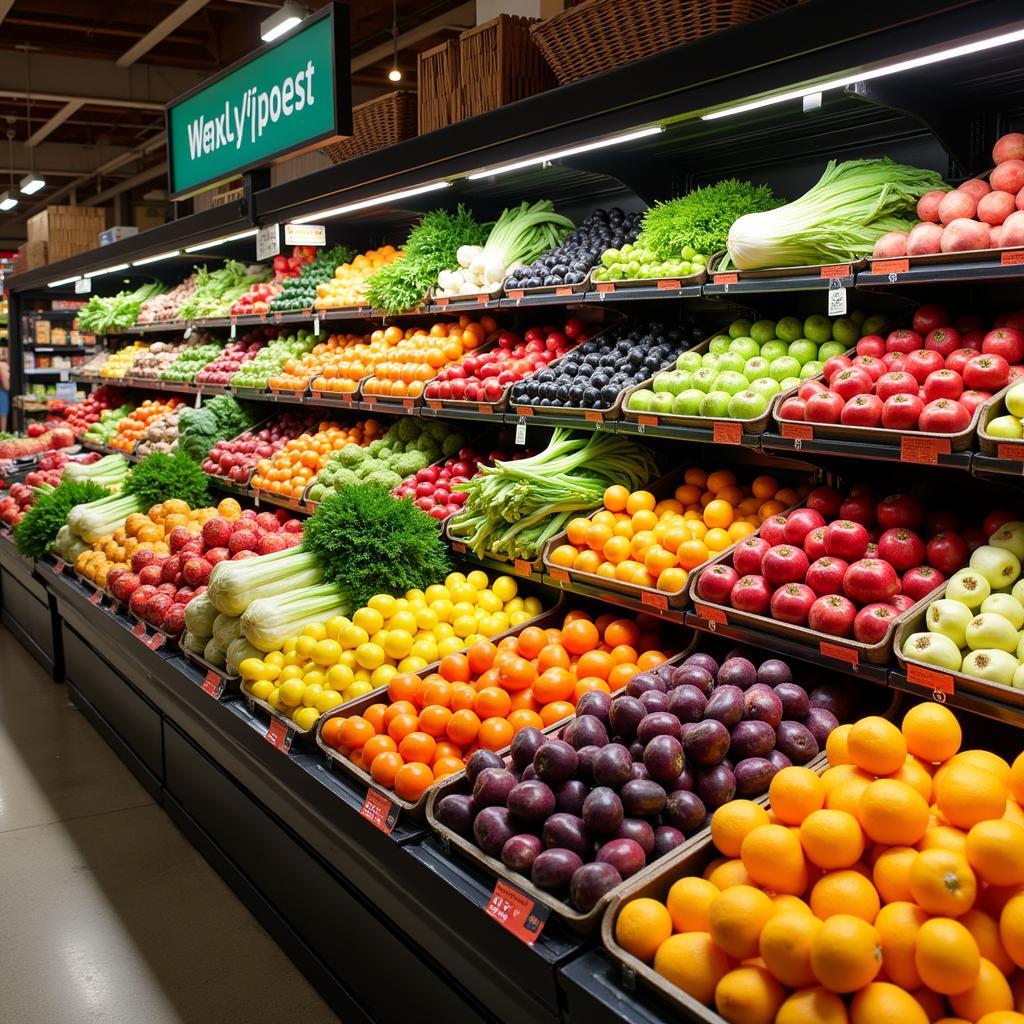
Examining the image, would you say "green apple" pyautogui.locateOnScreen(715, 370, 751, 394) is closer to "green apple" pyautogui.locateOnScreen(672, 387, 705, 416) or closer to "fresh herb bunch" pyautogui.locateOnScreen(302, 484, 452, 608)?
"green apple" pyautogui.locateOnScreen(672, 387, 705, 416)

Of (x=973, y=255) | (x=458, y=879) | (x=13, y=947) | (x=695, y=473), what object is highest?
(x=973, y=255)

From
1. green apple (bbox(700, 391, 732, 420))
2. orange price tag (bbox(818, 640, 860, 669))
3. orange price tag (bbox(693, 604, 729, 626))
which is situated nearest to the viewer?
orange price tag (bbox(818, 640, 860, 669))

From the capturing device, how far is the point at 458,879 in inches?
Answer: 90.9

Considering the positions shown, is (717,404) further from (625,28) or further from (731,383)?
(625,28)

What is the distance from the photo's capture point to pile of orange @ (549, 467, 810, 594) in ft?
9.88

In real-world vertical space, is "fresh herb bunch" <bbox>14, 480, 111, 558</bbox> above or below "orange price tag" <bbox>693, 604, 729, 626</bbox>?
below

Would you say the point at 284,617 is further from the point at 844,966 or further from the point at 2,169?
the point at 2,169

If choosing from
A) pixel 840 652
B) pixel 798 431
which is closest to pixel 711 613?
pixel 840 652

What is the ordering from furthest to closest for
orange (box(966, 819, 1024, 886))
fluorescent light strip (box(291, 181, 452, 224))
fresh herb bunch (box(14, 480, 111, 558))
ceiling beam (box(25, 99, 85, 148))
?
ceiling beam (box(25, 99, 85, 148)), fresh herb bunch (box(14, 480, 111, 558)), fluorescent light strip (box(291, 181, 452, 224)), orange (box(966, 819, 1024, 886))

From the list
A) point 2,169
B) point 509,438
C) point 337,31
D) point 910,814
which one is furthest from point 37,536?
point 2,169

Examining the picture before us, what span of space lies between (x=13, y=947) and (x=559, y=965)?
94.1 inches

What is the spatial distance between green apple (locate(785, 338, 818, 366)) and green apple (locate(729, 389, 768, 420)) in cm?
31

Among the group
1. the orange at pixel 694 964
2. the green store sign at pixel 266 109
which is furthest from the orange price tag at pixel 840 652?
the green store sign at pixel 266 109

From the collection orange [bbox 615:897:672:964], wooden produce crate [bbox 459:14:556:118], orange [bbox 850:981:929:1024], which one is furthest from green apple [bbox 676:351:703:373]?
orange [bbox 850:981:929:1024]
